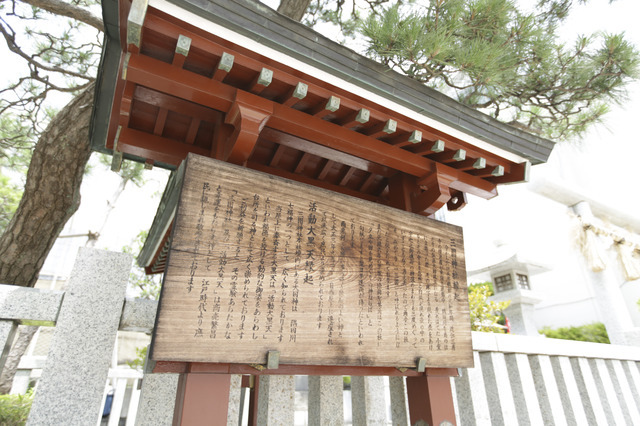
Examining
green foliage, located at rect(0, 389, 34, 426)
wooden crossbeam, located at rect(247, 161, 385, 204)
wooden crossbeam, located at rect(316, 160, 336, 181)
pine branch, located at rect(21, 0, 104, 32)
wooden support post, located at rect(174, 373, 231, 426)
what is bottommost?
green foliage, located at rect(0, 389, 34, 426)

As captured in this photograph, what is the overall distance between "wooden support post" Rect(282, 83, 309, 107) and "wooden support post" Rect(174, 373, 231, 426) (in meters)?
1.74

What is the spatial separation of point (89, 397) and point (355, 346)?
179cm

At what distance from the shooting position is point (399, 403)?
3.26 meters

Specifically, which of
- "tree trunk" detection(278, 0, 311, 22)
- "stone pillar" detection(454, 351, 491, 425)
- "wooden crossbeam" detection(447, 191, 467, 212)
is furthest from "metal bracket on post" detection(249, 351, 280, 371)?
"tree trunk" detection(278, 0, 311, 22)

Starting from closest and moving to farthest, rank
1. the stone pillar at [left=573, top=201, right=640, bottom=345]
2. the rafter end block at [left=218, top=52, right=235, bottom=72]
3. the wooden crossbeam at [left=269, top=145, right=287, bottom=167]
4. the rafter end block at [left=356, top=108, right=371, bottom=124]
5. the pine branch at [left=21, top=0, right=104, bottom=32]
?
the rafter end block at [left=218, top=52, right=235, bottom=72]
the rafter end block at [left=356, top=108, right=371, bottom=124]
the wooden crossbeam at [left=269, top=145, right=287, bottom=167]
the pine branch at [left=21, top=0, right=104, bottom=32]
the stone pillar at [left=573, top=201, right=640, bottom=345]

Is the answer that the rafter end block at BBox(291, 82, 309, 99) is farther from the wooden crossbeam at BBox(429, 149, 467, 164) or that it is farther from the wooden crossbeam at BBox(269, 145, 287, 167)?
the wooden crossbeam at BBox(429, 149, 467, 164)

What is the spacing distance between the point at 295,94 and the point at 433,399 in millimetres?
2439

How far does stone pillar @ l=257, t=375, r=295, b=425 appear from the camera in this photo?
265cm

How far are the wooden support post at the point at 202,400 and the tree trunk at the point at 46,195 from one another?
11.0 ft

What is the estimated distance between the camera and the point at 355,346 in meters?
2.30

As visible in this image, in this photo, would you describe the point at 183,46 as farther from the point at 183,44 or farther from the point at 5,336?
the point at 5,336

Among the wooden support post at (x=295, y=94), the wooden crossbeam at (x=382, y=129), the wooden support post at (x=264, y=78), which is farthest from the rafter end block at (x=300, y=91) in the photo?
the wooden crossbeam at (x=382, y=129)

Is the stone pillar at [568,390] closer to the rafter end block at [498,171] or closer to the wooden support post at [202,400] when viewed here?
the rafter end block at [498,171]

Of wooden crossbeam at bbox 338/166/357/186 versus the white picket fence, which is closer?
the white picket fence
